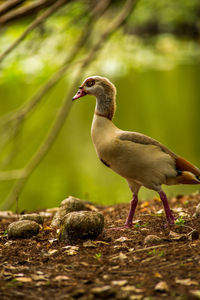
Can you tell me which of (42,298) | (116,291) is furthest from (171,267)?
(42,298)

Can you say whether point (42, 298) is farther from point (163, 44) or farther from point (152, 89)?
point (163, 44)

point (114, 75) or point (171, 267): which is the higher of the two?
point (171, 267)

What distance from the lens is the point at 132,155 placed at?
453 centimetres

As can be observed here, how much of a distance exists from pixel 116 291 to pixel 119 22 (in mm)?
4957

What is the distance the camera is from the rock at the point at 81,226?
14.1 ft

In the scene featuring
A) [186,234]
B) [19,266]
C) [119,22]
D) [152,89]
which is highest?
[119,22]

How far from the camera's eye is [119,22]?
7.02 metres

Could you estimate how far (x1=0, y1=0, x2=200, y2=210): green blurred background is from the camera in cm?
970

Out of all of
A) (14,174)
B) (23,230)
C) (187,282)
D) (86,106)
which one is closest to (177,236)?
(187,282)

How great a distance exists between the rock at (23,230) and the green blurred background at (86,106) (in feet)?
6.52

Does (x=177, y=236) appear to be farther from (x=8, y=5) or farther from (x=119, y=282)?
(x=8, y=5)

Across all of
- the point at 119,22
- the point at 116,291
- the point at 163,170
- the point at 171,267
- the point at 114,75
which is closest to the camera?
the point at 116,291

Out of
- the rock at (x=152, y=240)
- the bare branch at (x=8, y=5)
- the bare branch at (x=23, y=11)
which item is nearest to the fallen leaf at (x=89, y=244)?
the rock at (x=152, y=240)

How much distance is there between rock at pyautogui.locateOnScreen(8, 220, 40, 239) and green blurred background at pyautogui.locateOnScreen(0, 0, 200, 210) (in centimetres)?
199
